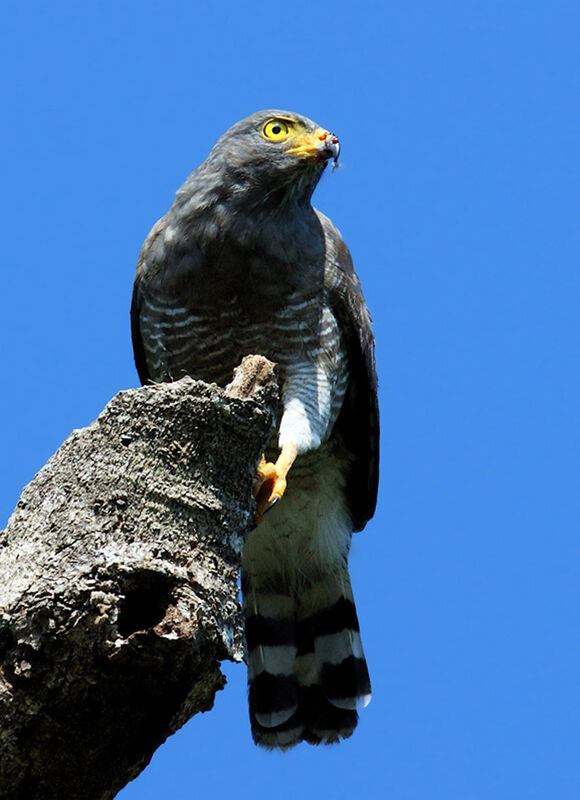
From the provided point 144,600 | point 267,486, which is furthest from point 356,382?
point 144,600

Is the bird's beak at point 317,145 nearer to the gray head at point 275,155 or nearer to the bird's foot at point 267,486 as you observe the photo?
the gray head at point 275,155

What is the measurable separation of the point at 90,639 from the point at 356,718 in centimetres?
268

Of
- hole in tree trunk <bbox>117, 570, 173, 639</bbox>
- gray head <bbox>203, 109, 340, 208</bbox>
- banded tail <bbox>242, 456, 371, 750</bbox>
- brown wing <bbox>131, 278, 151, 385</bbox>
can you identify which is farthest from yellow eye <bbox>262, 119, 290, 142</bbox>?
hole in tree trunk <bbox>117, 570, 173, 639</bbox>

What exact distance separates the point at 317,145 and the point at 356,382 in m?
1.32

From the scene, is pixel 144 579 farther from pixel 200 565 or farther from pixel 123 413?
pixel 123 413

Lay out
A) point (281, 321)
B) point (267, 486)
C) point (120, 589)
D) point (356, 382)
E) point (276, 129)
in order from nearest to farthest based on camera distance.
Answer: point (120, 589) < point (267, 486) < point (281, 321) < point (276, 129) < point (356, 382)

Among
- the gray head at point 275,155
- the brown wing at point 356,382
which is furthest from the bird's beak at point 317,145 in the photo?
the brown wing at point 356,382

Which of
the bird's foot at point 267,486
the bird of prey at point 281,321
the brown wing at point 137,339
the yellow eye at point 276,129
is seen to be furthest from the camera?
the brown wing at point 137,339

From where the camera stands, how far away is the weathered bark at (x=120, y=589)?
371 cm

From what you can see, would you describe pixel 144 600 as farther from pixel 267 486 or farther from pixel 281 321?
pixel 281 321

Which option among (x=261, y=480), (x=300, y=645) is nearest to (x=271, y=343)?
(x=261, y=480)

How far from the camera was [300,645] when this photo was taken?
633 centimetres

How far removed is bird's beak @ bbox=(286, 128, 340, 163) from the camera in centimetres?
579

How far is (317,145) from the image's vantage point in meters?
5.80
